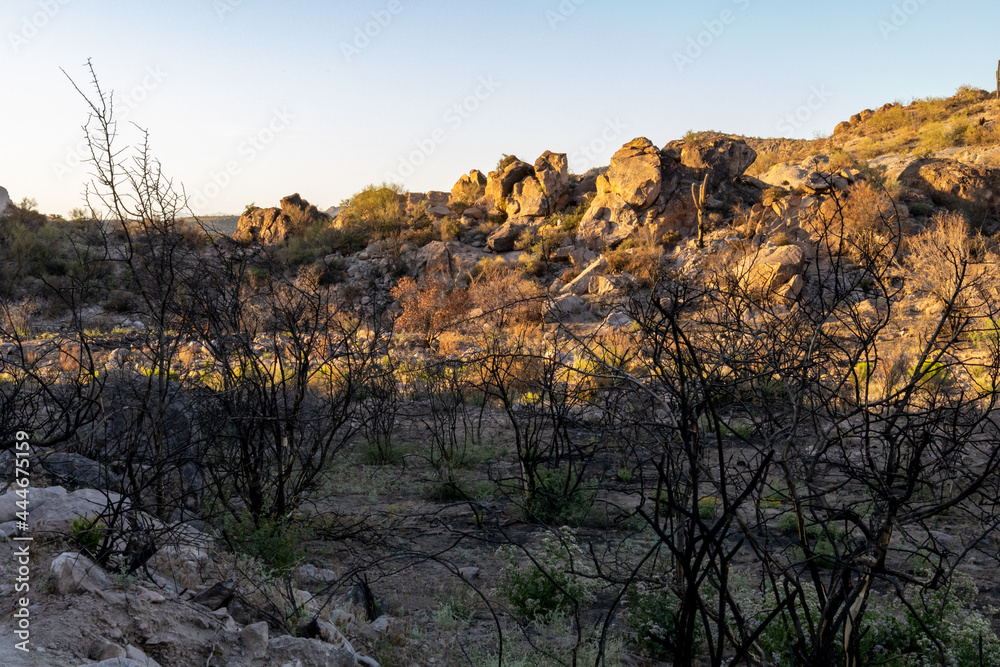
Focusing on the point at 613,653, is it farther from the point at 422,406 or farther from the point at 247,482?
the point at 422,406

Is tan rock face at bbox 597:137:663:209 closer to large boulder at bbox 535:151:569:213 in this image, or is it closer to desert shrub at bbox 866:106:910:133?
large boulder at bbox 535:151:569:213

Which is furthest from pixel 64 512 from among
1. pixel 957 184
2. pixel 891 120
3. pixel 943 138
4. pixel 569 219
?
pixel 891 120

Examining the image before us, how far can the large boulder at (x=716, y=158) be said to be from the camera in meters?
27.9

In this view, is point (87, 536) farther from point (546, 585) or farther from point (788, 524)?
point (788, 524)

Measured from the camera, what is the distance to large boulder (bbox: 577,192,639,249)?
26859mm

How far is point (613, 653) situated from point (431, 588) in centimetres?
180

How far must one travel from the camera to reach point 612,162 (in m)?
28.5

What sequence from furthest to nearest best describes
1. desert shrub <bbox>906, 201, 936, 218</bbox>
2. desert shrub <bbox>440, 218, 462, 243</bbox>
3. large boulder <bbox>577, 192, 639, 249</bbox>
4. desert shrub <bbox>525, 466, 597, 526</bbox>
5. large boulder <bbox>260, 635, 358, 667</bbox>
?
desert shrub <bbox>440, 218, 462, 243</bbox> < large boulder <bbox>577, 192, 639, 249</bbox> < desert shrub <bbox>906, 201, 936, 218</bbox> < desert shrub <bbox>525, 466, 597, 526</bbox> < large boulder <bbox>260, 635, 358, 667</bbox>

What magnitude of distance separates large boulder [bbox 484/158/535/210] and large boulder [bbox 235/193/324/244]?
31.4ft

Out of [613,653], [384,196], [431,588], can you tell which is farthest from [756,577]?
[384,196]

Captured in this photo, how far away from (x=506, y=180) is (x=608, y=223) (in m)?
7.03

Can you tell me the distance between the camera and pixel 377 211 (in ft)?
111

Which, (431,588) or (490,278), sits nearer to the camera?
(431,588)

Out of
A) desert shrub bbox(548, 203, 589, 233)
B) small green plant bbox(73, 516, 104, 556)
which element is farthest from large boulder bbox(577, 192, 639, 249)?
small green plant bbox(73, 516, 104, 556)
